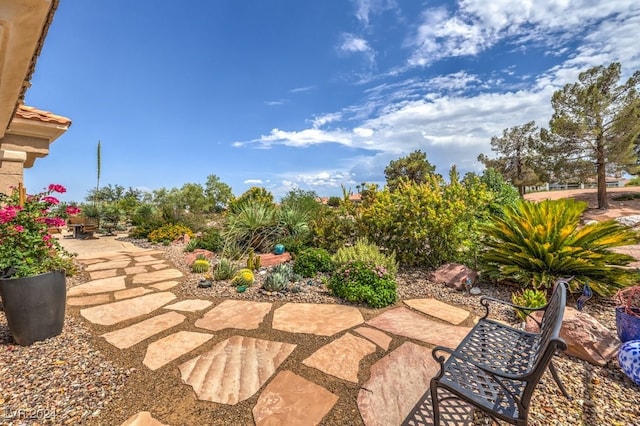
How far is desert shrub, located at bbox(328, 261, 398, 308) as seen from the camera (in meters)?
3.13

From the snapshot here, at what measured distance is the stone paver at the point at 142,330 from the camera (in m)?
2.33

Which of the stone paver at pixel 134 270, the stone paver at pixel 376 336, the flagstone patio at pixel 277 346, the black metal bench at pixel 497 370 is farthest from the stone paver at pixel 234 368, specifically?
the stone paver at pixel 134 270

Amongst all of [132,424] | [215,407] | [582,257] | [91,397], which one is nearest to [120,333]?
[91,397]

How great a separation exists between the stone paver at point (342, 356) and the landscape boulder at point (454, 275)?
74.7 inches

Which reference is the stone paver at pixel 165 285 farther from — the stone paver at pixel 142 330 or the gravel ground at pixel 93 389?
the gravel ground at pixel 93 389

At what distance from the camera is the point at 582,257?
3.02m

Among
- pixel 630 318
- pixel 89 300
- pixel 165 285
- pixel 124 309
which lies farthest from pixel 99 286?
pixel 630 318

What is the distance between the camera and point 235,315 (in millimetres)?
2863

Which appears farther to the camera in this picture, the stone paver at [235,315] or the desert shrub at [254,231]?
the desert shrub at [254,231]

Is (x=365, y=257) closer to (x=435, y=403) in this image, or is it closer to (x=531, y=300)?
(x=531, y=300)

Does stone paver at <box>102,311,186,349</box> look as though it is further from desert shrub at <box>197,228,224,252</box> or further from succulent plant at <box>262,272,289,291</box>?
desert shrub at <box>197,228,224,252</box>

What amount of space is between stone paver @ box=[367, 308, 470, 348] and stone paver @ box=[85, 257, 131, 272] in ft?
15.8

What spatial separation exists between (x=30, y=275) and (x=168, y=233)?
5.97 meters

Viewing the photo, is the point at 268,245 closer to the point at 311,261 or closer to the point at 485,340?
the point at 311,261
